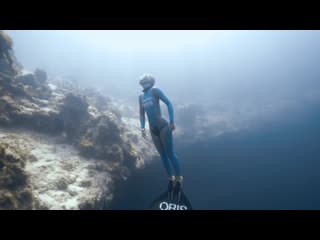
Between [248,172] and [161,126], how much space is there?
50.8ft

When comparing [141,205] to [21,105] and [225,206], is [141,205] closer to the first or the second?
[21,105]

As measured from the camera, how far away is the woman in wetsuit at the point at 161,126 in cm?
528

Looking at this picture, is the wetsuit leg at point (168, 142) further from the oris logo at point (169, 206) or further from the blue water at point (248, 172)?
the blue water at point (248, 172)

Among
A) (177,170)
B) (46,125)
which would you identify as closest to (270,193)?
(177,170)

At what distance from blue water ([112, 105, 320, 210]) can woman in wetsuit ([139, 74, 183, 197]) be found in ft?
13.2

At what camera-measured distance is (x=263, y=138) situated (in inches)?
839

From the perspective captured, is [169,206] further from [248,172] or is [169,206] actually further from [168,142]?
[248,172]

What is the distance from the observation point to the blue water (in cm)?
1222

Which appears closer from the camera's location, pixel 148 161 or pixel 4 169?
pixel 4 169

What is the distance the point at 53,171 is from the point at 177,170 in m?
3.89

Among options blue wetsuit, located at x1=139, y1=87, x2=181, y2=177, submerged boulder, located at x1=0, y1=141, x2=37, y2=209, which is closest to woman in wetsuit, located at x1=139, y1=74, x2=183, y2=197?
blue wetsuit, located at x1=139, y1=87, x2=181, y2=177

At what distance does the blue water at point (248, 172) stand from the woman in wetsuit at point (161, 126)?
402 centimetres

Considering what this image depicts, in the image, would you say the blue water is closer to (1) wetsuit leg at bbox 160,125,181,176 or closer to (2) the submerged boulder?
(1) wetsuit leg at bbox 160,125,181,176

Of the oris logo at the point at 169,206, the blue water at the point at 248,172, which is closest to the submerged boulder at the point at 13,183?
the oris logo at the point at 169,206
